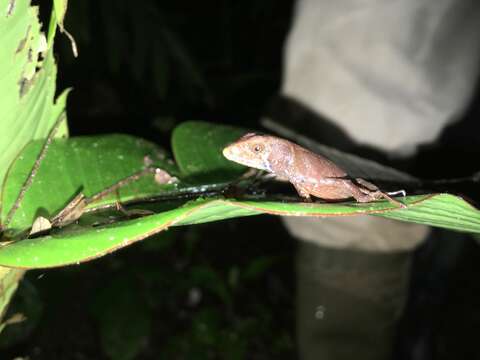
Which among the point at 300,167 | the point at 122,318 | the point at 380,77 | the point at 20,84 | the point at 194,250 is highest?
the point at 20,84

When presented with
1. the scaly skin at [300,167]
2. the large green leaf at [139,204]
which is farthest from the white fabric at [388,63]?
the scaly skin at [300,167]

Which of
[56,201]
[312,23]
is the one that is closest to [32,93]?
[56,201]

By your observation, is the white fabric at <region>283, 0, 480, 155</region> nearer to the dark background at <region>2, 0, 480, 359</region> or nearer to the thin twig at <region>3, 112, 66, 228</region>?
the dark background at <region>2, 0, 480, 359</region>

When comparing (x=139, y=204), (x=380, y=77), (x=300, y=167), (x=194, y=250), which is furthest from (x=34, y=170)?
(x=194, y=250)

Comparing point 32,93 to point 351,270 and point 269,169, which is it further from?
point 351,270

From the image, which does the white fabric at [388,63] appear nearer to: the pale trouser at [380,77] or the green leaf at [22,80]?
the pale trouser at [380,77]

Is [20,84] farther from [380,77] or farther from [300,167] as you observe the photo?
[380,77]
